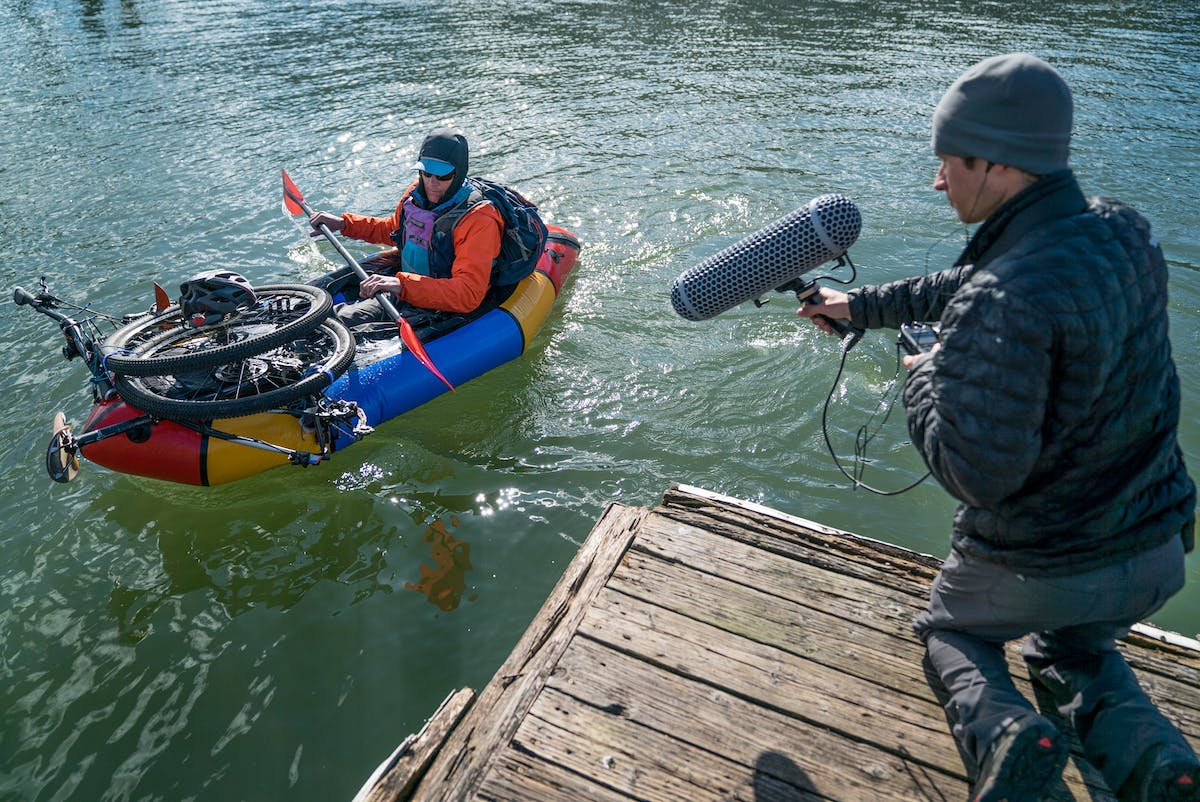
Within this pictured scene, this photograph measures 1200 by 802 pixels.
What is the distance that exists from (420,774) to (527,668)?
21.7 inches

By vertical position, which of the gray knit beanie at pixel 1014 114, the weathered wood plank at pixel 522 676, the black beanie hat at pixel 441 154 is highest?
the gray knit beanie at pixel 1014 114

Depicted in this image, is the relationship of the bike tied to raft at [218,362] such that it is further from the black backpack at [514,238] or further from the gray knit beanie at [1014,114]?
the gray knit beanie at [1014,114]

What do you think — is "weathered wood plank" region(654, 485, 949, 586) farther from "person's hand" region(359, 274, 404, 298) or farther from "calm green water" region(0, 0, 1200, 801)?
"person's hand" region(359, 274, 404, 298)

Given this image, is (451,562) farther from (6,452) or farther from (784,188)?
(784,188)

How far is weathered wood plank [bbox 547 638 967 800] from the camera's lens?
8.93 ft

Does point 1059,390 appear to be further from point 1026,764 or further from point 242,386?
point 242,386

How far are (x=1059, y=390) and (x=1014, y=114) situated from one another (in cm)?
77

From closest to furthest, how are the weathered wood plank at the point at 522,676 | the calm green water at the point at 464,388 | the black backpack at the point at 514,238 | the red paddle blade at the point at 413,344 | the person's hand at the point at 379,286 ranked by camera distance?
1. the weathered wood plank at the point at 522,676
2. the calm green water at the point at 464,388
3. the red paddle blade at the point at 413,344
4. the person's hand at the point at 379,286
5. the black backpack at the point at 514,238

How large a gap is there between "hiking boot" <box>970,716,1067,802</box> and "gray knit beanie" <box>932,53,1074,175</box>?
65.7 inches

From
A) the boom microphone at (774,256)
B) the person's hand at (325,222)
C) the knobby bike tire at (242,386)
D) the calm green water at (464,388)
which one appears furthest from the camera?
the person's hand at (325,222)

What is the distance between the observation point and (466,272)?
6.39 metres

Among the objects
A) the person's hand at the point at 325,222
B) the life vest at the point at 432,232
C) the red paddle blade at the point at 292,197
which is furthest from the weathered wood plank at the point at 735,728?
the red paddle blade at the point at 292,197

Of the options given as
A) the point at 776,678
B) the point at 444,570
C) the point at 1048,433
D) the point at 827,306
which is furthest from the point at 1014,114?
the point at 444,570

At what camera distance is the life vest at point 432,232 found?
21.2ft
